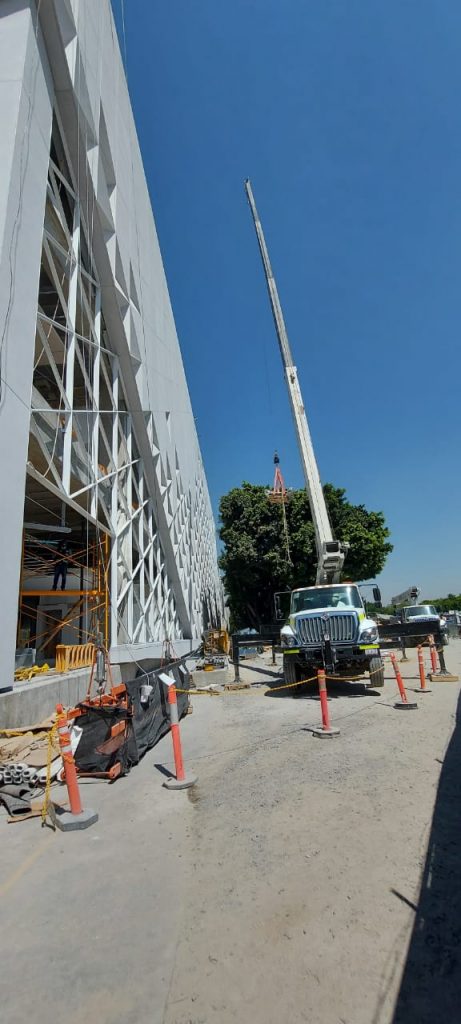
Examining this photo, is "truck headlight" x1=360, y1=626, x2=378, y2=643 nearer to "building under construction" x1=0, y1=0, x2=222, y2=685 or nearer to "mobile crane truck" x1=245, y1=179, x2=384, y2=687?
"mobile crane truck" x1=245, y1=179, x2=384, y2=687

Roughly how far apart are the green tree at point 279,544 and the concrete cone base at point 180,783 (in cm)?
2676

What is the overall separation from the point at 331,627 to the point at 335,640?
0.32 metres

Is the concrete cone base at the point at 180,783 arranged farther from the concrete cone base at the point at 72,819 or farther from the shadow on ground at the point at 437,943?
the shadow on ground at the point at 437,943

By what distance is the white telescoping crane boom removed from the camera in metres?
14.8

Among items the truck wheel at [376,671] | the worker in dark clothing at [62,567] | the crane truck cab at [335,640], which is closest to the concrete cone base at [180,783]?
the crane truck cab at [335,640]

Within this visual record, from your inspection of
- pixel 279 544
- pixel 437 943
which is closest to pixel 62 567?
pixel 437 943

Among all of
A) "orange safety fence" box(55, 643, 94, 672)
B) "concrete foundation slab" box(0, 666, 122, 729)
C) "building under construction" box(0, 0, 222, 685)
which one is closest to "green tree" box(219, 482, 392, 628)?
"building under construction" box(0, 0, 222, 685)

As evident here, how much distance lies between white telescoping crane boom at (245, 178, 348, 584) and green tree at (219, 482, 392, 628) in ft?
53.8

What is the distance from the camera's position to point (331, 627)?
11.8 metres

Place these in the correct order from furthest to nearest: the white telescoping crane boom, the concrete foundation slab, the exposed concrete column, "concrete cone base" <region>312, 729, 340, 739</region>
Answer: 1. the white telescoping crane boom
2. "concrete cone base" <region>312, 729, 340, 739</region>
3. the exposed concrete column
4. the concrete foundation slab

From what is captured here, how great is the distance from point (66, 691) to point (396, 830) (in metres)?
6.75

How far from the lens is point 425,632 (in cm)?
1418

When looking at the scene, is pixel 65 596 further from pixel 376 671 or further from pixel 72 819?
pixel 72 819

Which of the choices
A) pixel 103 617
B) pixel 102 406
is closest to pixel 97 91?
pixel 102 406
